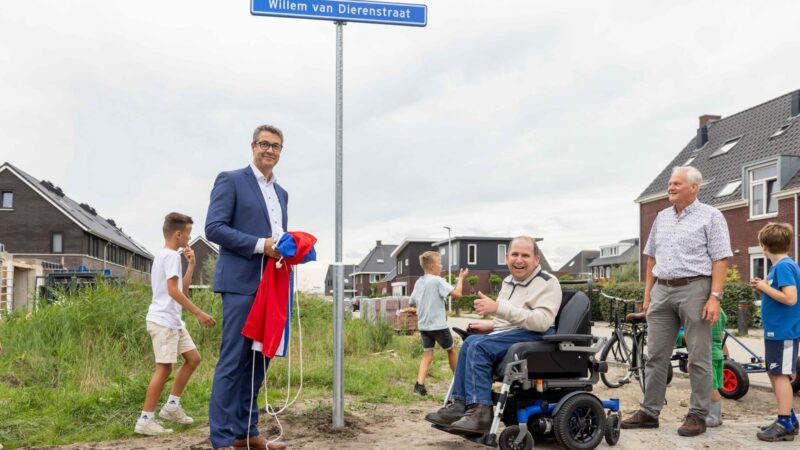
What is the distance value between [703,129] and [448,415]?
33813 mm

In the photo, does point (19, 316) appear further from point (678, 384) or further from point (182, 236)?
point (678, 384)

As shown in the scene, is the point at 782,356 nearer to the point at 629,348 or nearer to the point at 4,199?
the point at 629,348

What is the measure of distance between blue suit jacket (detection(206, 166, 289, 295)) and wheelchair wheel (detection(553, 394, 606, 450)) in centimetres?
216

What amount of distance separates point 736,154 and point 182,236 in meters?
29.6

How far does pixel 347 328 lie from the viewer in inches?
466

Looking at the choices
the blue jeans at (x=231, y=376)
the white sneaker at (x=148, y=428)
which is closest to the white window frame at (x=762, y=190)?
the white sneaker at (x=148, y=428)

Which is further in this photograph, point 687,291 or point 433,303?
point 433,303

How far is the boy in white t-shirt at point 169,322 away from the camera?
17.5ft

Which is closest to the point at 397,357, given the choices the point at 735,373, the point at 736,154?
the point at 735,373

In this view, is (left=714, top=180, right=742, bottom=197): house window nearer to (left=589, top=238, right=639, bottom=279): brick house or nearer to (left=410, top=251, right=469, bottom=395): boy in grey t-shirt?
(left=410, top=251, right=469, bottom=395): boy in grey t-shirt

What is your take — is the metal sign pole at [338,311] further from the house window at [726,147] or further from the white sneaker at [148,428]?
the house window at [726,147]

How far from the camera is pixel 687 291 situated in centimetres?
549

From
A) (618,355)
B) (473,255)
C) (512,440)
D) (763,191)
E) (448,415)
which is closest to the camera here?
(512,440)

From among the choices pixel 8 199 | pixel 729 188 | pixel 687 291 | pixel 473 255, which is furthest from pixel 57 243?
pixel 687 291
